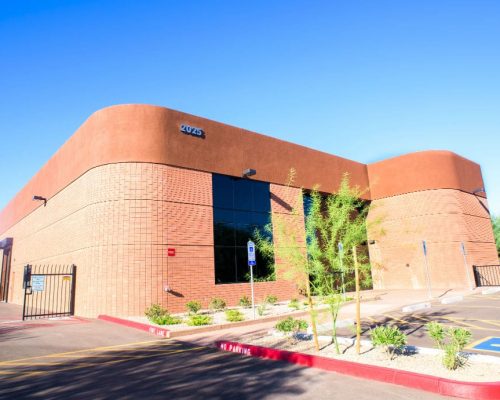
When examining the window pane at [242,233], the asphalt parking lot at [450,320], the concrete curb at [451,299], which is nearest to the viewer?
the asphalt parking lot at [450,320]

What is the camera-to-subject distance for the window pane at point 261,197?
2130cm

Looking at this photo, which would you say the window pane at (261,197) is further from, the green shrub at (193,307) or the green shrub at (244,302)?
the green shrub at (193,307)

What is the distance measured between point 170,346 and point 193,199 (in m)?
9.07

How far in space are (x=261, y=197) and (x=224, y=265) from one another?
16.5ft

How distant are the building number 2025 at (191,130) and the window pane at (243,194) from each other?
3425 millimetres

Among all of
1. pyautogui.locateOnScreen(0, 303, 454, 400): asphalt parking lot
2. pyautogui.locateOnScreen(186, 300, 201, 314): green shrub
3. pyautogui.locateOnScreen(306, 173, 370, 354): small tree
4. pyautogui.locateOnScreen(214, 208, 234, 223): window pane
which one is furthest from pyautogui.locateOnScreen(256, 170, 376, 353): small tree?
pyautogui.locateOnScreen(214, 208, 234, 223): window pane

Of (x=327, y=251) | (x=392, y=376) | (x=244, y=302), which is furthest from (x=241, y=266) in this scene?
(x=392, y=376)

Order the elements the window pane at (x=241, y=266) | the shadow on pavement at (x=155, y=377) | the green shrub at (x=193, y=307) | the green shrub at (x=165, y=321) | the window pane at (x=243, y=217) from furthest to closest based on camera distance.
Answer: the window pane at (x=243, y=217), the window pane at (x=241, y=266), the green shrub at (x=193, y=307), the green shrub at (x=165, y=321), the shadow on pavement at (x=155, y=377)

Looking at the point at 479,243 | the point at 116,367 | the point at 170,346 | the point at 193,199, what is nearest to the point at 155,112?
the point at 193,199

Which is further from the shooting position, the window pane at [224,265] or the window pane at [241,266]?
the window pane at [241,266]

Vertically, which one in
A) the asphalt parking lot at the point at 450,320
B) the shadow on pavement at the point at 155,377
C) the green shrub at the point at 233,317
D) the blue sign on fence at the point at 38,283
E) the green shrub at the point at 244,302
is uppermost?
the blue sign on fence at the point at 38,283

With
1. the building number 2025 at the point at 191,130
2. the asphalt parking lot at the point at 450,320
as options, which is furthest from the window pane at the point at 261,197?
the asphalt parking lot at the point at 450,320

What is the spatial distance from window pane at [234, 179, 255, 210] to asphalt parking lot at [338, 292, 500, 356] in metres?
9.36

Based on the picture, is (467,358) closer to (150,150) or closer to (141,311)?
(141,311)
